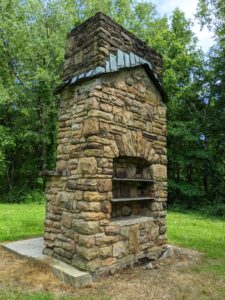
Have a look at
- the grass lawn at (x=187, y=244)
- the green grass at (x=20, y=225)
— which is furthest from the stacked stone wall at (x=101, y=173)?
the green grass at (x=20, y=225)

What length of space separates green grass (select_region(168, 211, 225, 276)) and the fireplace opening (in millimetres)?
1367

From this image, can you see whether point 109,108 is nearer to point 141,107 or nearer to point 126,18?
point 141,107

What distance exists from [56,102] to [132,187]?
9.74 metres

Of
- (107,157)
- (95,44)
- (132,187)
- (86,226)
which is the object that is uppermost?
(95,44)

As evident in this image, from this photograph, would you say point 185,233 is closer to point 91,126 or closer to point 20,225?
point 20,225

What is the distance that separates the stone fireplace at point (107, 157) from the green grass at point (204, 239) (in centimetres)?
93

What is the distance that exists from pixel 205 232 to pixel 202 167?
21.4ft

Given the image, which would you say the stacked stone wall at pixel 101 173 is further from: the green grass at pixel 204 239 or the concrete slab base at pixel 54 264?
the green grass at pixel 204 239

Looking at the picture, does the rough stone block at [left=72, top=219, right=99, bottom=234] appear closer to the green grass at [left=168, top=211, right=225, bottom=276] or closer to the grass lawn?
the grass lawn

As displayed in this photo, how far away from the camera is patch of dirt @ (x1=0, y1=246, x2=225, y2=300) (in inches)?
121

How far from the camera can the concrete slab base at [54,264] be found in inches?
128

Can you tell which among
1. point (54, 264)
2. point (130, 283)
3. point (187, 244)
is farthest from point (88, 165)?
point (187, 244)

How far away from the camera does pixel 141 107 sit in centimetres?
440

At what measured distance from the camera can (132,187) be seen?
15.0ft
